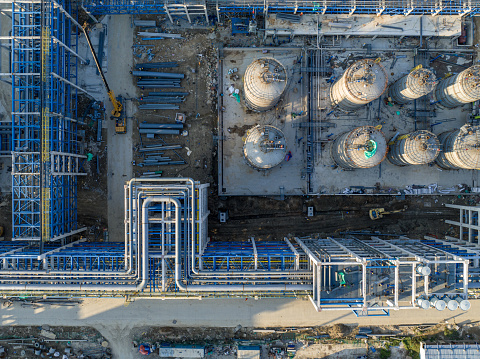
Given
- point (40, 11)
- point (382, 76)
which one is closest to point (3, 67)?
point (40, 11)

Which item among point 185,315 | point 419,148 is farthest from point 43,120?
point 419,148

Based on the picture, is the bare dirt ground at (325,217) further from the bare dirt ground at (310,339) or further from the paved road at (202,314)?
the bare dirt ground at (310,339)

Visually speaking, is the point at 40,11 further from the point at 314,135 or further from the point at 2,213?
the point at 314,135

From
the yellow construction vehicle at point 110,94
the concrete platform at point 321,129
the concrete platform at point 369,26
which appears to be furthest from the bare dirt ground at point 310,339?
the concrete platform at point 369,26

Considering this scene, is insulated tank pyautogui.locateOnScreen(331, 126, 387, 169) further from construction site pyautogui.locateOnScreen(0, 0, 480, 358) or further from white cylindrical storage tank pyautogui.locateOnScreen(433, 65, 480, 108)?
white cylindrical storage tank pyautogui.locateOnScreen(433, 65, 480, 108)

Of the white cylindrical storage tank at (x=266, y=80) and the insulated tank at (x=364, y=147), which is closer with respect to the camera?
the white cylindrical storage tank at (x=266, y=80)

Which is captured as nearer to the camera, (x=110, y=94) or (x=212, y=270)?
(x=212, y=270)

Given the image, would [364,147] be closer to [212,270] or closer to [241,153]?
[241,153]
